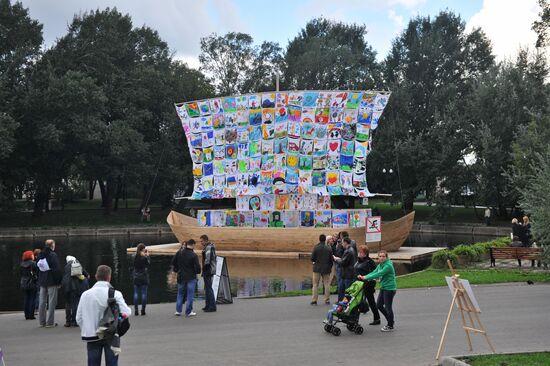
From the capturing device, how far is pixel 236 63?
70938mm

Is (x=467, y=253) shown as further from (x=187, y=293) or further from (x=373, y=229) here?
(x=187, y=293)

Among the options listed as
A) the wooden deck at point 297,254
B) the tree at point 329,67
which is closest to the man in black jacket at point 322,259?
the wooden deck at point 297,254

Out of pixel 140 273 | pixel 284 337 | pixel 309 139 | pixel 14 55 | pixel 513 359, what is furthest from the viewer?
pixel 14 55

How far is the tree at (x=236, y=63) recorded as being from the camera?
232 ft

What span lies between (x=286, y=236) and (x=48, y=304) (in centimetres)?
1923

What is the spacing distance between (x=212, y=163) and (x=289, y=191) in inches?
186

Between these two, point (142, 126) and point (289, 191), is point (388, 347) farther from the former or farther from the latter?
point (142, 126)

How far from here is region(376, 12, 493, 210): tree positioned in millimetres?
54406

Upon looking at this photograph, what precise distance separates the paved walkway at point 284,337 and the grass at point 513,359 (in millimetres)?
667

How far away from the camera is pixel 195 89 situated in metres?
65.6

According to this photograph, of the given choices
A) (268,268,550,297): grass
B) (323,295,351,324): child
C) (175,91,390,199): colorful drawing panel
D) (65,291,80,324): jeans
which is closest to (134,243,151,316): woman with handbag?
(65,291,80,324): jeans

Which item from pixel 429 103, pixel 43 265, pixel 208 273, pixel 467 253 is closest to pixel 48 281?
pixel 43 265

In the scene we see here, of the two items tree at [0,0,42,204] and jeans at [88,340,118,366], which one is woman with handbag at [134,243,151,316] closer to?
jeans at [88,340,118,366]

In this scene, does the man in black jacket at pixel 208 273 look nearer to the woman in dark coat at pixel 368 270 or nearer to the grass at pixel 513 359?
the woman in dark coat at pixel 368 270
